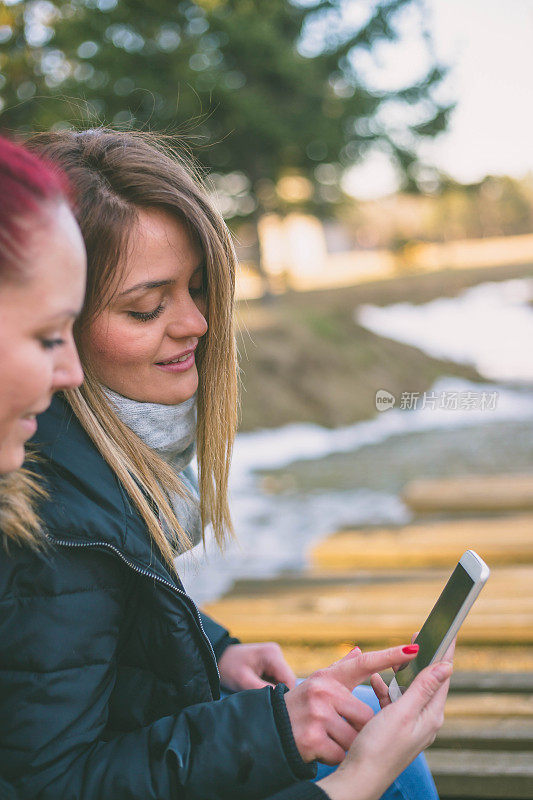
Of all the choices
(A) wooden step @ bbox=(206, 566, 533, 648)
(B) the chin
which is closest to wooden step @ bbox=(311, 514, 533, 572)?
(A) wooden step @ bbox=(206, 566, 533, 648)

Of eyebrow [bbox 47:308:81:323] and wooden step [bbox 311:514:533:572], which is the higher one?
eyebrow [bbox 47:308:81:323]

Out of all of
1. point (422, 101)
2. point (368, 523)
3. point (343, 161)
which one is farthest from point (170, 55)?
point (368, 523)

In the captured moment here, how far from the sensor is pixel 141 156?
1.50 metres

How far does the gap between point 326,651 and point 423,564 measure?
1.09 m

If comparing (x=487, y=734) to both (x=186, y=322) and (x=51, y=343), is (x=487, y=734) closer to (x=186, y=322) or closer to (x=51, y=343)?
(x=186, y=322)

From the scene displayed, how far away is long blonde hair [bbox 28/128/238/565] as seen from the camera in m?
1.40

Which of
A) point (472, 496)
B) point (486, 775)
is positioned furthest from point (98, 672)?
point (472, 496)

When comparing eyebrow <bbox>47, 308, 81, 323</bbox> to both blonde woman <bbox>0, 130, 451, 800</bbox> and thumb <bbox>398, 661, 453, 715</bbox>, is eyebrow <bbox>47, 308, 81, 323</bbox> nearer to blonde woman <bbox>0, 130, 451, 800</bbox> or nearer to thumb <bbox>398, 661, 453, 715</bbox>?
blonde woman <bbox>0, 130, 451, 800</bbox>

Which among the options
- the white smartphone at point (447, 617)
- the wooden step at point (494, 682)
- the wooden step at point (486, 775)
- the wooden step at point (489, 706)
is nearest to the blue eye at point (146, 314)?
the white smartphone at point (447, 617)

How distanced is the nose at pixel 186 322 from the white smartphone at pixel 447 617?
644 millimetres

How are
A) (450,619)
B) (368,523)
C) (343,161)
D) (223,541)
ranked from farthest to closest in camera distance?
(343,161), (368,523), (223,541), (450,619)

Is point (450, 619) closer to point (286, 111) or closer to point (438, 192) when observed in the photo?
point (286, 111)

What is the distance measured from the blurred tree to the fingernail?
1190 centimetres

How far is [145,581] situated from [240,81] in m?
14.6
